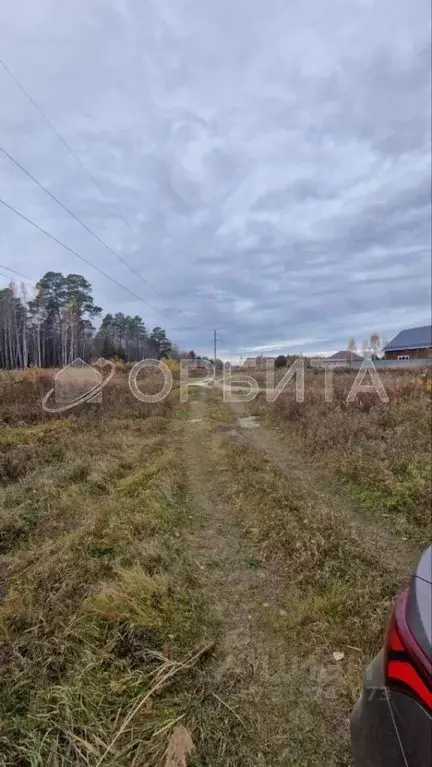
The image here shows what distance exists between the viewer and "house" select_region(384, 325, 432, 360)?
42219 millimetres

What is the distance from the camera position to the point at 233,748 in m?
2.17

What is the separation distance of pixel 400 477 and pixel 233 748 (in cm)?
529

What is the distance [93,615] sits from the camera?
10.4 ft

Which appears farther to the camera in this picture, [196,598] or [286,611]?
[196,598]

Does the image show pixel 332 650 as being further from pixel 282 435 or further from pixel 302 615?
pixel 282 435

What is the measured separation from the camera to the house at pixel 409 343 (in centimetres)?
4222

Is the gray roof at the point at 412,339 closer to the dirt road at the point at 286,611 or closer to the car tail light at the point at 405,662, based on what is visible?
the dirt road at the point at 286,611

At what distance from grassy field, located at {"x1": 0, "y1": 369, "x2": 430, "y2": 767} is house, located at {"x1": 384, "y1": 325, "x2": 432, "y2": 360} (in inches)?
1565

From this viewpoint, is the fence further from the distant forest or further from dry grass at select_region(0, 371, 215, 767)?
the distant forest

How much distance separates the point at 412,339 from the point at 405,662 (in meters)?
50.7

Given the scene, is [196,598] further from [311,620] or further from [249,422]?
[249,422]

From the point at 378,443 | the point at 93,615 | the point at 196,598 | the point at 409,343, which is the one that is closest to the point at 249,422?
the point at 378,443

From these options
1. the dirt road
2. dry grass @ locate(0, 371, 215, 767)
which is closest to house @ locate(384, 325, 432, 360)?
the dirt road

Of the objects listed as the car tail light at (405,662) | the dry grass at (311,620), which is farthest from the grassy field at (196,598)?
the car tail light at (405,662)
